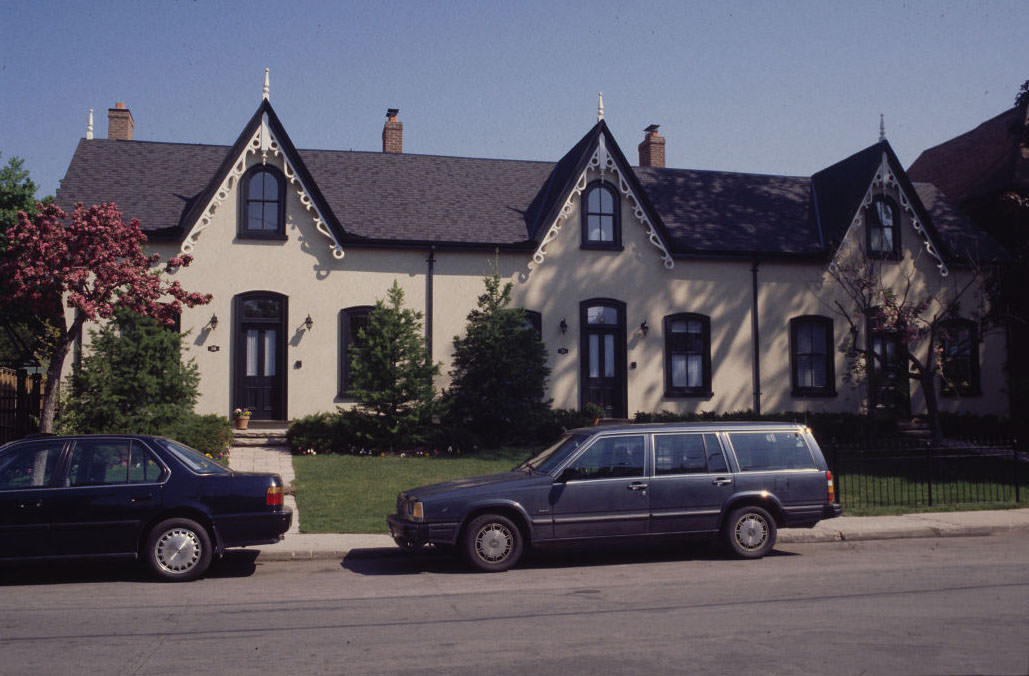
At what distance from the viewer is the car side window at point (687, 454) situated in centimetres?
1044

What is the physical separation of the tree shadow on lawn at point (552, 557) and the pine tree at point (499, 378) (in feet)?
30.2

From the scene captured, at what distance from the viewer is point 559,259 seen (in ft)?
75.0

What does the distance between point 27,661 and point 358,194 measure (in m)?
18.4

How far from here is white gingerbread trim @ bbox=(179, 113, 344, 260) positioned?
20.7 metres

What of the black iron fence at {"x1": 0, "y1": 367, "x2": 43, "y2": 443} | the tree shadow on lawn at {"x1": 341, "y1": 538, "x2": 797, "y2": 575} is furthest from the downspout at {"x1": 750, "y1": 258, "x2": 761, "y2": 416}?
the black iron fence at {"x1": 0, "y1": 367, "x2": 43, "y2": 443}

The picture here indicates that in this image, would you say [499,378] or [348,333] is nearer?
[499,378]

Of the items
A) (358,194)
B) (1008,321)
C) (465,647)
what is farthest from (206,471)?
(1008,321)

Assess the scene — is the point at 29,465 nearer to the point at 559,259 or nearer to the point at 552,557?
the point at 552,557

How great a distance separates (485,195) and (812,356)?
10417mm

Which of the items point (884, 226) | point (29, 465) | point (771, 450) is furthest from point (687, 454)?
point (884, 226)

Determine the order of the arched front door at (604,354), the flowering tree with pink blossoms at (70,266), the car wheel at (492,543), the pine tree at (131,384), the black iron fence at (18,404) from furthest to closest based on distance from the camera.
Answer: the arched front door at (604,354), the pine tree at (131,384), the black iron fence at (18,404), the flowering tree with pink blossoms at (70,266), the car wheel at (492,543)

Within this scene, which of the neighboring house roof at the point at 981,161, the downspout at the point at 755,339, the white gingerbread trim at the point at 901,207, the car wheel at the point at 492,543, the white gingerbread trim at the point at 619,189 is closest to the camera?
the car wheel at the point at 492,543

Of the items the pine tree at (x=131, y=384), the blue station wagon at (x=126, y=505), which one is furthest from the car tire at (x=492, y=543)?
the pine tree at (x=131, y=384)

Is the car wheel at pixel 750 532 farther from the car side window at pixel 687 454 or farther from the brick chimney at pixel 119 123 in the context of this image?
the brick chimney at pixel 119 123
